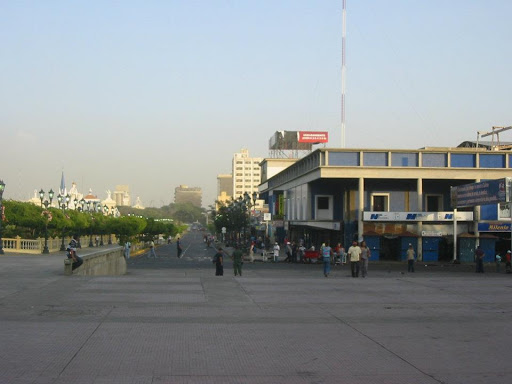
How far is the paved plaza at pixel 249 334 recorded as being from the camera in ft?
31.6

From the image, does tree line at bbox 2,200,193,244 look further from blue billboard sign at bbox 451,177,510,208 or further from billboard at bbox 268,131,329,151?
billboard at bbox 268,131,329,151

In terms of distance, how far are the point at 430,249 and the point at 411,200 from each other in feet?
17.7

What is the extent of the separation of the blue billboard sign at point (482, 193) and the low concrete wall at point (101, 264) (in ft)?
69.3

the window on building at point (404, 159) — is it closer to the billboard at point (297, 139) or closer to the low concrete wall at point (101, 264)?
the low concrete wall at point (101, 264)

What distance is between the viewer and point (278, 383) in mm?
9047

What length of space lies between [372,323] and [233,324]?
3078mm

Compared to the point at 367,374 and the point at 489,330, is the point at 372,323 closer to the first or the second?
the point at 489,330

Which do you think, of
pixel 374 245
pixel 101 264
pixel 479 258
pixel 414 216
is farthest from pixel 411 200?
pixel 101 264

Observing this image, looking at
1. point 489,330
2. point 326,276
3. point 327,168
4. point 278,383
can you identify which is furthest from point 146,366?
point 327,168

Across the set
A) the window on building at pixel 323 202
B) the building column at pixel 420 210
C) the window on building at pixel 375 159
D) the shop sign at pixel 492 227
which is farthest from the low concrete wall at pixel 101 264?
the shop sign at pixel 492 227

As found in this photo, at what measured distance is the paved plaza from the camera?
964 cm

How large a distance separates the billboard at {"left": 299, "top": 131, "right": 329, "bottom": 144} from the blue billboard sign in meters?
52.3

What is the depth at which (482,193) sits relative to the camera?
42.7 meters

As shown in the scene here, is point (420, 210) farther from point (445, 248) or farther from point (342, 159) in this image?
point (342, 159)
